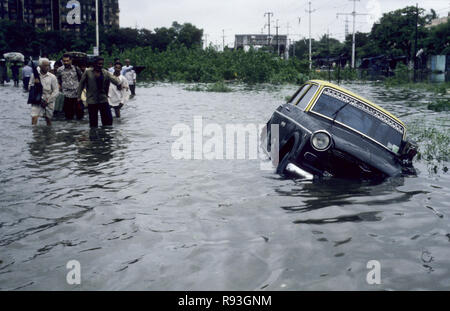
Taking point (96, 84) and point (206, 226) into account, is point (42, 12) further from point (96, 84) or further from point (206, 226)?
point (206, 226)

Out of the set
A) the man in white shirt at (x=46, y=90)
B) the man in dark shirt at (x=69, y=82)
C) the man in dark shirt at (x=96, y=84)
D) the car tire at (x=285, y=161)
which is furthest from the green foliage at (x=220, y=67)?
the car tire at (x=285, y=161)

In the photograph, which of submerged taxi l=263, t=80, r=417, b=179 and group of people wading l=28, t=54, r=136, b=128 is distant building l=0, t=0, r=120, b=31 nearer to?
group of people wading l=28, t=54, r=136, b=128

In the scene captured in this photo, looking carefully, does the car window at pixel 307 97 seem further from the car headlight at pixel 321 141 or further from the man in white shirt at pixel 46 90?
the man in white shirt at pixel 46 90

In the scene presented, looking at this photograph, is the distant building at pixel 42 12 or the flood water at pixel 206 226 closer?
the flood water at pixel 206 226

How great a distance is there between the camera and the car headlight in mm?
7102

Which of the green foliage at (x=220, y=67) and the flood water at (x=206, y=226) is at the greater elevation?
the green foliage at (x=220, y=67)

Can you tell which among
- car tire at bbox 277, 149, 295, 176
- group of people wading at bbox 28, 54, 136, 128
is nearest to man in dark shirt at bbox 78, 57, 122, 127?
group of people wading at bbox 28, 54, 136, 128

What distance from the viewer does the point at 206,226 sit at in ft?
18.3

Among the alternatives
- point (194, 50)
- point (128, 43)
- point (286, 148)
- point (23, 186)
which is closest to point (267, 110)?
point (286, 148)

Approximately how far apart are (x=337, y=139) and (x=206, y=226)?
9.05ft

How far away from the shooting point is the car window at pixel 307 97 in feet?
28.2
